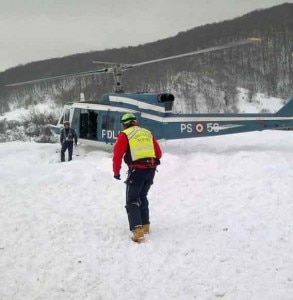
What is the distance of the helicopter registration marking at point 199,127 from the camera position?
43.1 ft

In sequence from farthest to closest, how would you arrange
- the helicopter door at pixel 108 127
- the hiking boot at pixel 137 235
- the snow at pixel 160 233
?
the helicopter door at pixel 108 127, the hiking boot at pixel 137 235, the snow at pixel 160 233

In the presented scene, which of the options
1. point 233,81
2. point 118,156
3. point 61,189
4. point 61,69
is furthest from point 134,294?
point 61,69

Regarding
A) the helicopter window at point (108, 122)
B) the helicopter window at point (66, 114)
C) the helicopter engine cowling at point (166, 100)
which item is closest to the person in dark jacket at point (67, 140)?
the helicopter window at point (108, 122)

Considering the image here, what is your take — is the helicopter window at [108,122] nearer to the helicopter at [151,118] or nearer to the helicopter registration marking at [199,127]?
the helicopter at [151,118]

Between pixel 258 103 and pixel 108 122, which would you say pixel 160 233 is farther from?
pixel 258 103

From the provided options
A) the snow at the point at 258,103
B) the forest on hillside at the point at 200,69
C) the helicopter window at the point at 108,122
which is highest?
the forest on hillside at the point at 200,69

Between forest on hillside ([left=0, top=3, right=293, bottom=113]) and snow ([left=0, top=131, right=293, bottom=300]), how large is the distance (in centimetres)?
7001

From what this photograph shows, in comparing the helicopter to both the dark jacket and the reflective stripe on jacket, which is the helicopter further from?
the reflective stripe on jacket

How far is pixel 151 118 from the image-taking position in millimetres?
13867

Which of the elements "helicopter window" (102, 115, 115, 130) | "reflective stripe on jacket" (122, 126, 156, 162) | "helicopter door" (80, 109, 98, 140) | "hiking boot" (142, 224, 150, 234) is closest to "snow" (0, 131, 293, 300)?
"hiking boot" (142, 224, 150, 234)

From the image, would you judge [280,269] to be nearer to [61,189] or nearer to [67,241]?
[67,241]

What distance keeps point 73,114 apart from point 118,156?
391 inches

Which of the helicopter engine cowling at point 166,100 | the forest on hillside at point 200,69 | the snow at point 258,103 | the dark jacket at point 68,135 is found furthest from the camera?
the forest on hillside at point 200,69

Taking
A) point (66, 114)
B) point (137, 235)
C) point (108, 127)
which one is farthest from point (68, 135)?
point (137, 235)
